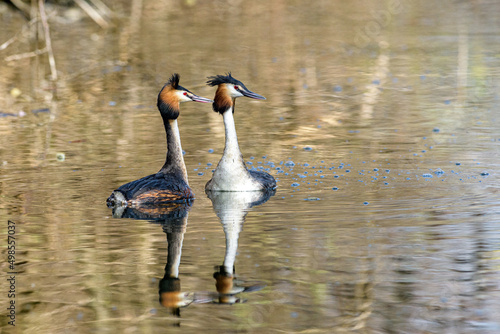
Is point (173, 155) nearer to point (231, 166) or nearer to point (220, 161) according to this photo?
point (220, 161)

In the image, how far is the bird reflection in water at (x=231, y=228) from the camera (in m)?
7.24

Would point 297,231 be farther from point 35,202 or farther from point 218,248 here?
point 35,202

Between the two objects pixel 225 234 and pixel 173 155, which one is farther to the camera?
pixel 173 155

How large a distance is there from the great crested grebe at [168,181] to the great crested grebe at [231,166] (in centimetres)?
41

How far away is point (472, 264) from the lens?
7.81m

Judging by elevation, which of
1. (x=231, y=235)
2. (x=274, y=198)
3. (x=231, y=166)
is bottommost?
(x=231, y=235)

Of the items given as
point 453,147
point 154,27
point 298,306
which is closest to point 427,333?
point 298,306

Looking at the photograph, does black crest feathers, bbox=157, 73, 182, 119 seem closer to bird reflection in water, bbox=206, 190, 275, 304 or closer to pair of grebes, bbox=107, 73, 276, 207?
pair of grebes, bbox=107, 73, 276, 207

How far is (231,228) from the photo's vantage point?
9289 millimetres

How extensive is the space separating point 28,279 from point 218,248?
1.74 metres

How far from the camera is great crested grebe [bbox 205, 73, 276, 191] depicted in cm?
1097

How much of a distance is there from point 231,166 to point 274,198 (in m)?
0.72

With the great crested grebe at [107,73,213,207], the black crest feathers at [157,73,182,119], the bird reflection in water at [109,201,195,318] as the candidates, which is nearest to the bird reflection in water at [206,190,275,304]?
the bird reflection in water at [109,201,195,318]

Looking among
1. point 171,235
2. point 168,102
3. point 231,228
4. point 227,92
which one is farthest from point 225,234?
point 227,92
